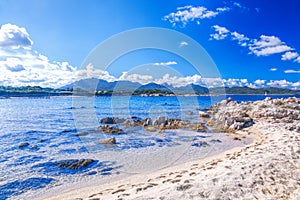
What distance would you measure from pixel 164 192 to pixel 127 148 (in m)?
7.90

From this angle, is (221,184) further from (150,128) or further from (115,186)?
(150,128)

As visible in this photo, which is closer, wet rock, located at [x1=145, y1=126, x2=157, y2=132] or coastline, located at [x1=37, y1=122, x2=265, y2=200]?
coastline, located at [x1=37, y1=122, x2=265, y2=200]

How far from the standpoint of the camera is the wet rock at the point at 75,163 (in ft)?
34.6

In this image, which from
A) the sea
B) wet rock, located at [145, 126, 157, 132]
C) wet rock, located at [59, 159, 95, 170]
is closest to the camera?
the sea

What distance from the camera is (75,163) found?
10.9 m

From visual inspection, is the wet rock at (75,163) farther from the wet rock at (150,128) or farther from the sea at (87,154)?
the wet rock at (150,128)

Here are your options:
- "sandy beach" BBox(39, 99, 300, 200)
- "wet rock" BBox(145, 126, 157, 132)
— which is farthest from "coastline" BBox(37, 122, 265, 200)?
"wet rock" BBox(145, 126, 157, 132)

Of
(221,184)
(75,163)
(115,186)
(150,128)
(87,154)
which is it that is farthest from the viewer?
(150,128)

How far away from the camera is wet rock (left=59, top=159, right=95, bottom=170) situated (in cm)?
1054

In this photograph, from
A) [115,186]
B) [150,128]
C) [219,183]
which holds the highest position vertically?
[219,183]

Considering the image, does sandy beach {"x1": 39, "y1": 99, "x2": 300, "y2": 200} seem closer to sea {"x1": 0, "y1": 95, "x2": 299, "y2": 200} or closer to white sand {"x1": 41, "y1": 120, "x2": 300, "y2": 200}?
white sand {"x1": 41, "y1": 120, "x2": 300, "y2": 200}

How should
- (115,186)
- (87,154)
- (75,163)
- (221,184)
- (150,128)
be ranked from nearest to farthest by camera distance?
(221,184) < (115,186) < (75,163) < (87,154) < (150,128)

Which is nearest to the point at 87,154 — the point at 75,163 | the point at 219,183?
the point at 75,163

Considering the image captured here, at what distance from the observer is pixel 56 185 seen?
340 inches
